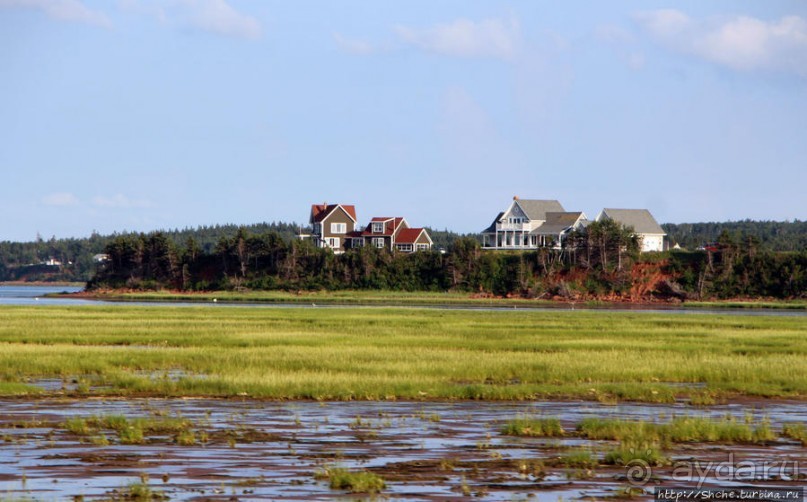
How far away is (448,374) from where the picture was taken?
137ft

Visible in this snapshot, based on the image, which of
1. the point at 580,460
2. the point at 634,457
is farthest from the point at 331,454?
the point at 634,457

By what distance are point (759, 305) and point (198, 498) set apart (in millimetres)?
114552

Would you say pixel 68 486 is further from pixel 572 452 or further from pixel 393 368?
pixel 393 368

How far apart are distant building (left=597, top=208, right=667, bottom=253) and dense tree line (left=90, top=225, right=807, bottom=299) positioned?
71.3 feet

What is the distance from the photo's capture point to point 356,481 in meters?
21.2

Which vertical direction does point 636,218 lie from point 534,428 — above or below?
above

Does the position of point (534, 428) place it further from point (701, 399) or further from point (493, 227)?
point (493, 227)

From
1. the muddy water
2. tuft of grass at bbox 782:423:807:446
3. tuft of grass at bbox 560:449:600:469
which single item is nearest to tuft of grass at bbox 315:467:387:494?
the muddy water

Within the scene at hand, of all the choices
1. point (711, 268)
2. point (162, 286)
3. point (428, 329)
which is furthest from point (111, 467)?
point (162, 286)

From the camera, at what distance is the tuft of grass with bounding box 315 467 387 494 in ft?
69.2

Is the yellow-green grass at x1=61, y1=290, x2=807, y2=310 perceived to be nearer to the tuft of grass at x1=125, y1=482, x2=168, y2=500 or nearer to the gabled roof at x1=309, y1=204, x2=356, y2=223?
the gabled roof at x1=309, y1=204, x2=356, y2=223

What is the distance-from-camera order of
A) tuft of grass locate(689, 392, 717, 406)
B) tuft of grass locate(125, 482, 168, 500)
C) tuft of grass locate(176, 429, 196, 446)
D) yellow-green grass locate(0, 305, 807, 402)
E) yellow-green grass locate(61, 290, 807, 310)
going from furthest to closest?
yellow-green grass locate(61, 290, 807, 310) < yellow-green grass locate(0, 305, 807, 402) < tuft of grass locate(689, 392, 717, 406) < tuft of grass locate(176, 429, 196, 446) < tuft of grass locate(125, 482, 168, 500)

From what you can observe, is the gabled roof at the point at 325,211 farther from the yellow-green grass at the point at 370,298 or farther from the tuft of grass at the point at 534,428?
the tuft of grass at the point at 534,428

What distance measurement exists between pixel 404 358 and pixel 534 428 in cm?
1883
